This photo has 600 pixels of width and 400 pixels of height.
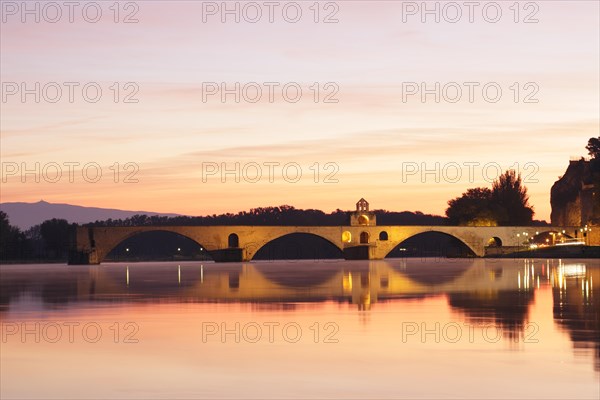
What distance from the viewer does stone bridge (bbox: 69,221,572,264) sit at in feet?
411

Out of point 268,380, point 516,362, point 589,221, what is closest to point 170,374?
point 268,380

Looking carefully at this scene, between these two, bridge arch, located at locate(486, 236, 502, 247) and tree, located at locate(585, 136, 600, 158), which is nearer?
bridge arch, located at locate(486, 236, 502, 247)

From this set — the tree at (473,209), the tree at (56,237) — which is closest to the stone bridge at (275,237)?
the tree at (473,209)

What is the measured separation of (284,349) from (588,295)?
18.7 m

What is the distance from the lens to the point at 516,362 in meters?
16.8

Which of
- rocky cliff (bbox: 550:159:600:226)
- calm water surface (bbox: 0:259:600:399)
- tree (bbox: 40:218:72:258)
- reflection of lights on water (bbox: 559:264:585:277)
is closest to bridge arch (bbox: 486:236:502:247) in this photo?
rocky cliff (bbox: 550:159:600:226)

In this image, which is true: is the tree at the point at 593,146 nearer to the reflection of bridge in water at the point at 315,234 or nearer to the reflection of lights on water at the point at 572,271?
the reflection of bridge in water at the point at 315,234

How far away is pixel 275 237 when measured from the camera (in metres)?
136

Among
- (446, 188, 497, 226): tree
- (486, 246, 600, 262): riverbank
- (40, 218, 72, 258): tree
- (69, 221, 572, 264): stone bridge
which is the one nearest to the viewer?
(486, 246, 600, 262): riverbank

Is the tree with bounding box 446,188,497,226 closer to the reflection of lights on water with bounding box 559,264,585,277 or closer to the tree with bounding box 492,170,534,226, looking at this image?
the tree with bounding box 492,170,534,226

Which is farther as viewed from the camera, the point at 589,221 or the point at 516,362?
the point at 589,221

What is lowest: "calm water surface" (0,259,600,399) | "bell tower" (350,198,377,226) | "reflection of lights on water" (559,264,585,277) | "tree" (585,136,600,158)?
"reflection of lights on water" (559,264,585,277)

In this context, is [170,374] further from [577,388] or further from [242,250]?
[242,250]

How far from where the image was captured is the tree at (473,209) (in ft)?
504
